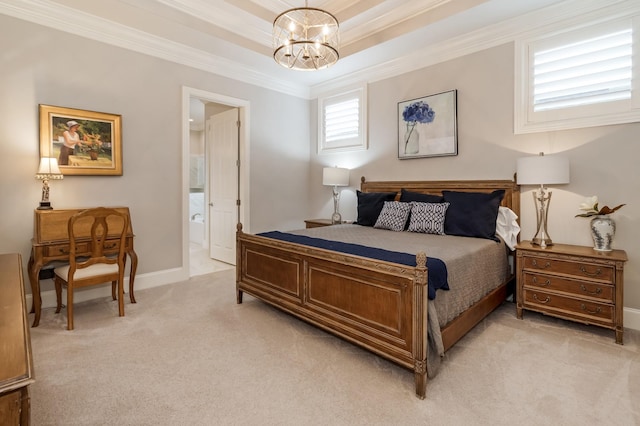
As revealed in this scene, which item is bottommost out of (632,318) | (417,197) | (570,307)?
(632,318)

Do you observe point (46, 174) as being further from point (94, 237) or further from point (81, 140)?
point (94, 237)

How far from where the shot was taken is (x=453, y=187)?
12.5ft

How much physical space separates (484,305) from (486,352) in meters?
0.45

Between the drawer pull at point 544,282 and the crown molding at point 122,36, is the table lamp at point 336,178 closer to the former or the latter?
the crown molding at point 122,36

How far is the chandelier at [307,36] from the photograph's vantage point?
2484mm

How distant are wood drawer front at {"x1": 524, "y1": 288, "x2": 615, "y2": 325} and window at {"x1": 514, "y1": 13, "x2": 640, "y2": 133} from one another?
5.13 feet

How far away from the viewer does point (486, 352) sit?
2359 millimetres

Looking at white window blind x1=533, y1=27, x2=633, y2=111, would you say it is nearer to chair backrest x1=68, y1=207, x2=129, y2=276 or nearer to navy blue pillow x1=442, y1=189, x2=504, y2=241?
navy blue pillow x1=442, y1=189, x2=504, y2=241

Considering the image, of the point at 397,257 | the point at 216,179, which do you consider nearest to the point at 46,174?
the point at 216,179

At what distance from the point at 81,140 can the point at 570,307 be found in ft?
15.6

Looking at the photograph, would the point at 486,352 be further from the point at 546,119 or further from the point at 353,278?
the point at 546,119

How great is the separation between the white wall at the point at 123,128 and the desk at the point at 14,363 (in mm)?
2455

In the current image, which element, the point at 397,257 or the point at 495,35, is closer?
the point at 397,257

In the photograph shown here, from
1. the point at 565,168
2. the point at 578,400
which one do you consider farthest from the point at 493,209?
the point at 578,400
